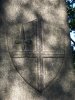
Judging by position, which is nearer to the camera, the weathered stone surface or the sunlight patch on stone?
the weathered stone surface

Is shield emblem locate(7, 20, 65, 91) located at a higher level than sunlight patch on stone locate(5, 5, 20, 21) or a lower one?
lower

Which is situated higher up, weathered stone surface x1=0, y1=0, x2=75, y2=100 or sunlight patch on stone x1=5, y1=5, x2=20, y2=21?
sunlight patch on stone x1=5, y1=5, x2=20, y2=21

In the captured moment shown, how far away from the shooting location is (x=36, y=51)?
13.7ft

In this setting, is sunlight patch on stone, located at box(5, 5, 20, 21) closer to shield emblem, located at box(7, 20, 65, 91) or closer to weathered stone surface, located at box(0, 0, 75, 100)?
weathered stone surface, located at box(0, 0, 75, 100)

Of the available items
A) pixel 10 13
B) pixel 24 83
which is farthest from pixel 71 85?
pixel 10 13

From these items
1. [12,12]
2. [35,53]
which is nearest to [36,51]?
[35,53]

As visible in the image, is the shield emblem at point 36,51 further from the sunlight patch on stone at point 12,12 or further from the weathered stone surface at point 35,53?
the sunlight patch on stone at point 12,12

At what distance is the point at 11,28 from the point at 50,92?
0.99 meters

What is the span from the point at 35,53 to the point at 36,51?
1.3 inches

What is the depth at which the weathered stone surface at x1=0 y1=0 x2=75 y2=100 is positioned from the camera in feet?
13.4

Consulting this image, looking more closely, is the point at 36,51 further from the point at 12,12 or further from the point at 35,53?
the point at 12,12

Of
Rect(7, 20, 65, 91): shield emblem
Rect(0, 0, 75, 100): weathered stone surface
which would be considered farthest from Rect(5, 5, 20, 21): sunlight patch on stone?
Rect(7, 20, 65, 91): shield emblem

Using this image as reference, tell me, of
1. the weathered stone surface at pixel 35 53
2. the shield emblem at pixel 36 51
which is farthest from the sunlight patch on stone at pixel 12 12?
the shield emblem at pixel 36 51

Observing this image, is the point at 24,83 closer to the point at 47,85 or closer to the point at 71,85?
the point at 47,85
